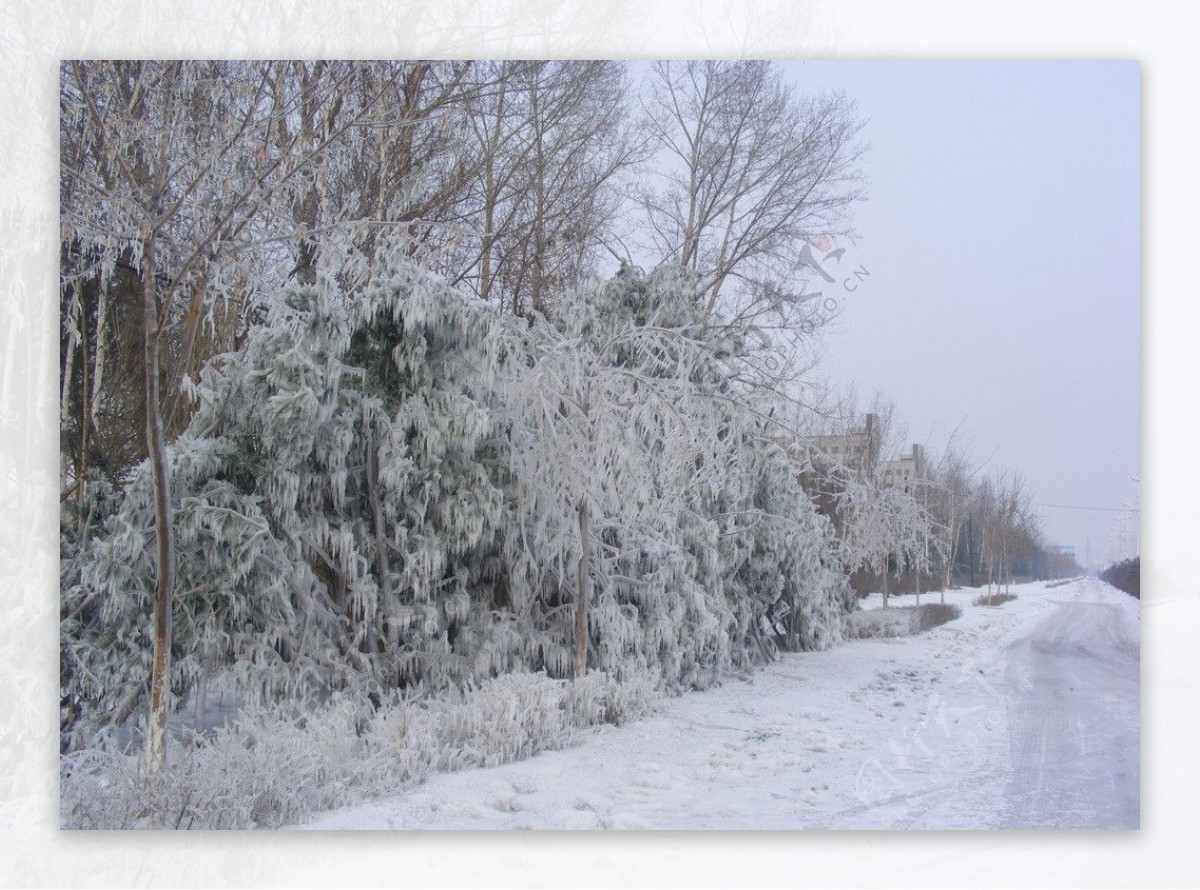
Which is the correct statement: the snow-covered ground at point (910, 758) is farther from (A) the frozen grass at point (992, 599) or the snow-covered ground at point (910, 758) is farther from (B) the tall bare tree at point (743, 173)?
(B) the tall bare tree at point (743, 173)

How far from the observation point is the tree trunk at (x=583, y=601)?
4.16 metres

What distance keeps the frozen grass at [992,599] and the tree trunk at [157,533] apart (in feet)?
10.4

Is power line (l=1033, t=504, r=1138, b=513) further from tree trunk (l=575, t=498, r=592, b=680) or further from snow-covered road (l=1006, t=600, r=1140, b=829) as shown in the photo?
tree trunk (l=575, t=498, r=592, b=680)

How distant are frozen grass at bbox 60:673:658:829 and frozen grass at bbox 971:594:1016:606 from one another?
1.79 m

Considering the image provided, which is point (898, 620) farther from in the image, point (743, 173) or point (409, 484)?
point (409, 484)

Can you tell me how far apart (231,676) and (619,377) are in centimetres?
193

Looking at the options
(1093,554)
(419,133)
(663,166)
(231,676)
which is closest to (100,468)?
(231,676)

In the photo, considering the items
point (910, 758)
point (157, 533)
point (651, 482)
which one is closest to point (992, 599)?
point (910, 758)

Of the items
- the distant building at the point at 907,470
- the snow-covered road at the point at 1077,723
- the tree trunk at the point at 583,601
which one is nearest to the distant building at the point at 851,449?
the distant building at the point at 907,470

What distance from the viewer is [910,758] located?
11.6 ft

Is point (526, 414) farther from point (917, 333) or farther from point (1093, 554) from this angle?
point (1093, 554)

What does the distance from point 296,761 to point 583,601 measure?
145cm

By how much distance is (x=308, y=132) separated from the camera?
3648 mm

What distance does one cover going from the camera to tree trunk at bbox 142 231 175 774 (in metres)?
3.38
